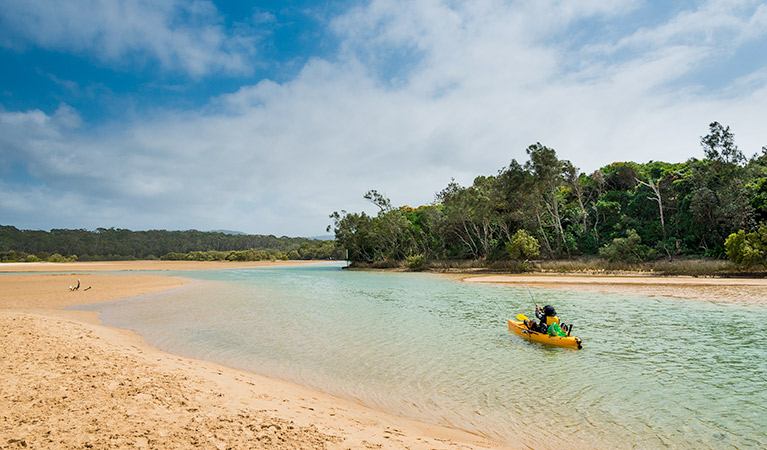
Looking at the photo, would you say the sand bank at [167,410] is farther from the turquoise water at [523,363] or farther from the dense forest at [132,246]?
the dense forest at [132,246]

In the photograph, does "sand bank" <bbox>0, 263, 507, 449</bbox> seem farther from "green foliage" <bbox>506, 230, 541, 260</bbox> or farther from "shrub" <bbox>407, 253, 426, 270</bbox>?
"shrub" <bbox>407, 253, 426, 270</bbox>

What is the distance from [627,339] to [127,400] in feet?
46.0

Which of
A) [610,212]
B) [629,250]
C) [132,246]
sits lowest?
[629,250]

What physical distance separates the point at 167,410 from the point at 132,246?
163 m

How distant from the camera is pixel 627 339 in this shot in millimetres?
12039

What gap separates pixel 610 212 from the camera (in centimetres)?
5000

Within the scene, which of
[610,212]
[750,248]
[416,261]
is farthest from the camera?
[416,261]

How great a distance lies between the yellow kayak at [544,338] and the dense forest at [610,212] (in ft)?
93.3

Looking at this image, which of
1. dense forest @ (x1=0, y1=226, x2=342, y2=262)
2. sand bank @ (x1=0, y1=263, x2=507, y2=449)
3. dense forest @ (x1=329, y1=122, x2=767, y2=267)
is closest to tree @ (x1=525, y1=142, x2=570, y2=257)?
dense forest @ (x1=329, y1=122, x2=767, y2=267)

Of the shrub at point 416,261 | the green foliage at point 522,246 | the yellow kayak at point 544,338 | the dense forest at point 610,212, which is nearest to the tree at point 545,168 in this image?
the dense forest at point 610,212

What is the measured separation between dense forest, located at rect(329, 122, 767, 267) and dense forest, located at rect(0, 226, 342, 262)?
84.7 metres

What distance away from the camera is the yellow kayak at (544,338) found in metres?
11.0

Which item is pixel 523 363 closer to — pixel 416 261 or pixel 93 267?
pixel 416 261

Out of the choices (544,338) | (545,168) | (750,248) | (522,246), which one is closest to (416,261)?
(522,246)
